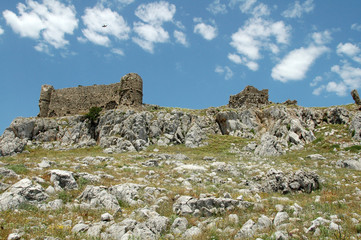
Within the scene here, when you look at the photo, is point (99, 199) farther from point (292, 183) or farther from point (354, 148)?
point (354, 148)

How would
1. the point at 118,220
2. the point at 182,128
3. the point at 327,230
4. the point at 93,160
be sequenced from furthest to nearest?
the point at 182,128 → the point at 93,160 → the point at 118,220 → the point at 327,230

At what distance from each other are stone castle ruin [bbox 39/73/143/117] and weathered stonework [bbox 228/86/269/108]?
55.1ft

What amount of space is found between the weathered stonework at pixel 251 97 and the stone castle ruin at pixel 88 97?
16802 millimetres

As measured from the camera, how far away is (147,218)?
7.58 meters

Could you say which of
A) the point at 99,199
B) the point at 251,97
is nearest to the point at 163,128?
the point at 251,97

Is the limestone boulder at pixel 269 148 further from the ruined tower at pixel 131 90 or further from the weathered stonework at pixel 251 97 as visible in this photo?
the ruined tower at pixel 131 90

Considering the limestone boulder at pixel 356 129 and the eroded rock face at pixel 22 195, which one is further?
the limestone boulder at pixel 356 129

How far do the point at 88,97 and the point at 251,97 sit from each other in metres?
27.3

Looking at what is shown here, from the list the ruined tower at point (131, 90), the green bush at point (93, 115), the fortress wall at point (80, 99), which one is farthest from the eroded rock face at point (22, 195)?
the fortress wall at point (80, 99)

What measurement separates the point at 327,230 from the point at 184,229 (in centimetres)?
367

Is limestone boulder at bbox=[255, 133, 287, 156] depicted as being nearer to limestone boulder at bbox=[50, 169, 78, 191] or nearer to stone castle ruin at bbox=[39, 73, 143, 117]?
limestone boulder at bbox=[50, 169, 78, 191]

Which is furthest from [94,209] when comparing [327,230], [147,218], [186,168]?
[186,168]

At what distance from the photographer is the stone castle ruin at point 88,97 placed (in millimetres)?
39562

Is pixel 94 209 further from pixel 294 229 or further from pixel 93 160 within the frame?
pixel 93 160
